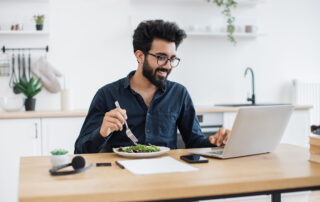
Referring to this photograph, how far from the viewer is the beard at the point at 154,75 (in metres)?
2.10

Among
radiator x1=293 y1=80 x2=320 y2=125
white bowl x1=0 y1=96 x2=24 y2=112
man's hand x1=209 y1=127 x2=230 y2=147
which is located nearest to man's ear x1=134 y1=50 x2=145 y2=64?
man's hand x1=209 y1=127 x2=230 y2=147

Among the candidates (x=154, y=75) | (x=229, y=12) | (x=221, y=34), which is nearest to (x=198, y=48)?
(x=221, y=34)

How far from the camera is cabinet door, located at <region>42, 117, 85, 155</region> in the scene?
3.08m

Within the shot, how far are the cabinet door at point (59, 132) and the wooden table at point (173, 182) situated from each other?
1.69m

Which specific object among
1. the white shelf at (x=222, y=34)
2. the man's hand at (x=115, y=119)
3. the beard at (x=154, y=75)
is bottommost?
the man's hand at (x=115, y=119)

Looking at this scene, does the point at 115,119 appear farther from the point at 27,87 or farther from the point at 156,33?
→ the point at 27,87

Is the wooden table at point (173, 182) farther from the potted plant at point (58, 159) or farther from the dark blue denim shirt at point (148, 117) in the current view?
the dark blue denim shirt at point (148, 117)

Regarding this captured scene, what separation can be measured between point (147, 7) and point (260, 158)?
266 cm

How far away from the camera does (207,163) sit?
4.72 ft

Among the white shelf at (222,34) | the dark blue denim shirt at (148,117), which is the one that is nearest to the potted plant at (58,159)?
the dark blue denim shirt at (148,117)

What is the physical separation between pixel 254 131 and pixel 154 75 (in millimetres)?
746

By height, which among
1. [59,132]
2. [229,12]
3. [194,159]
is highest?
[229,12]

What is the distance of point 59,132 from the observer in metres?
3.11

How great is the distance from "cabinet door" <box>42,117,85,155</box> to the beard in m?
1.20
